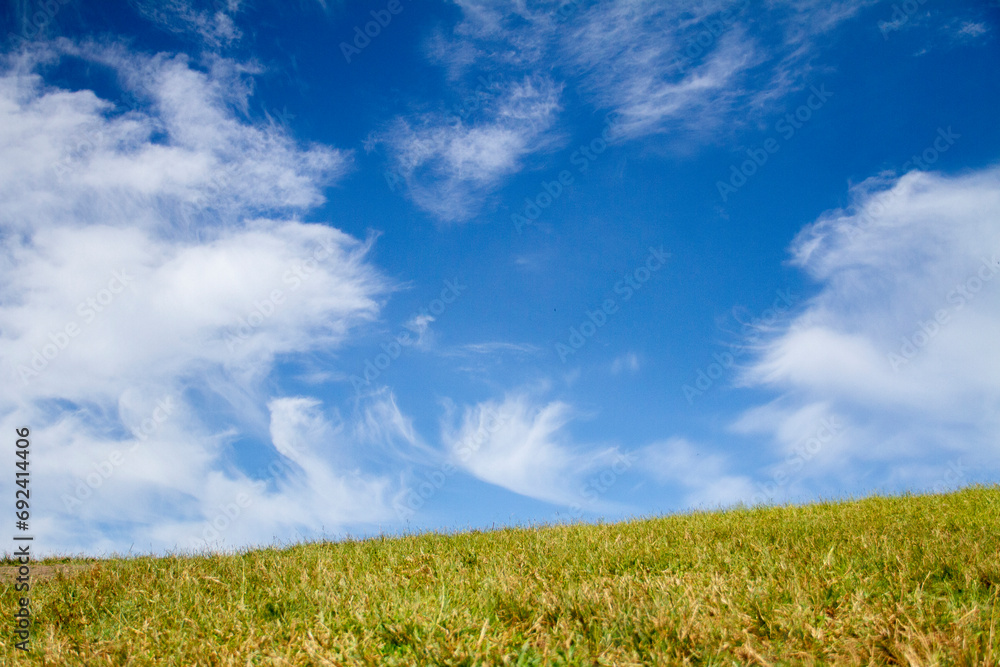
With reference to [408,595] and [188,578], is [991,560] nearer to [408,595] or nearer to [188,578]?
[408,595]

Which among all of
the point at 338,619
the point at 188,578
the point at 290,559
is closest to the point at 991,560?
the point at 338,619

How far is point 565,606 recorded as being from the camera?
14.5ft

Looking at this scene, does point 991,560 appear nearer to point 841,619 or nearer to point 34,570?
point 841,619

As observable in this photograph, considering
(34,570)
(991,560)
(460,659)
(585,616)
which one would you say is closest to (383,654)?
(460,659)

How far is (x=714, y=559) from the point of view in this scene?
5.86 m

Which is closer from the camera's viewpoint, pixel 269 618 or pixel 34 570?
pixel 269 618

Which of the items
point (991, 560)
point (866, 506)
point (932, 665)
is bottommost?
point (932, 665)

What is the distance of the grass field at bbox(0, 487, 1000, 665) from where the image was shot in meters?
3.79

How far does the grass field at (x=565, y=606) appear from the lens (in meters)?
3.79

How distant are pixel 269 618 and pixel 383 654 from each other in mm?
1437

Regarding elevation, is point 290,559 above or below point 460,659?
above

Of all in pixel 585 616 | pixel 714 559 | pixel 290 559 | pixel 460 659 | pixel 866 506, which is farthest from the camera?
pixel 866 506

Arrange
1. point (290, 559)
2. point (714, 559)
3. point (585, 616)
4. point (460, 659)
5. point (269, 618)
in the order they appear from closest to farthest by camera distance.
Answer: point (460, 659), point (585, 616), point (269, 618), point (714, 559), point (290, 559)

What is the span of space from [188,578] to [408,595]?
2715 millimetres
